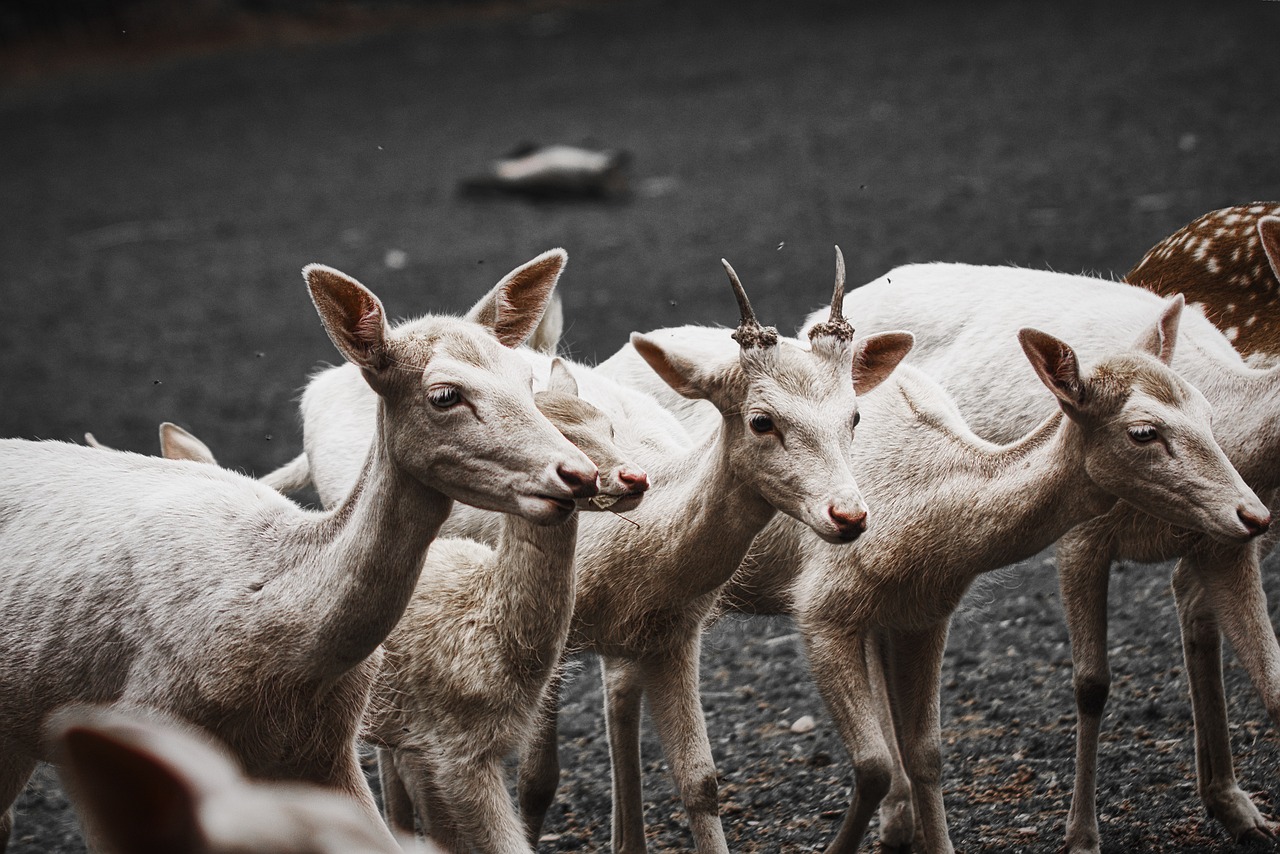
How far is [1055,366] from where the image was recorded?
158 inches

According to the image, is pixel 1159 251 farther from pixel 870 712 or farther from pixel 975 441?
pixel 870 712

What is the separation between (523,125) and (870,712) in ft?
47.9

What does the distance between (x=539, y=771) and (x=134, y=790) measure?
3.63 meters

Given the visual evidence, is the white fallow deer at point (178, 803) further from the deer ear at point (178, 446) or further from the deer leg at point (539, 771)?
the deer ear at point (178, 446)

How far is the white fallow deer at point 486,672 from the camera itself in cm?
405

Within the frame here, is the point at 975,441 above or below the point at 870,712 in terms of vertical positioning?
above

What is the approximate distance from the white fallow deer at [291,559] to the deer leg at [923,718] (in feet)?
5.99

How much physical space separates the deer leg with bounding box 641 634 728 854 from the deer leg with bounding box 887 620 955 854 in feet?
2.32

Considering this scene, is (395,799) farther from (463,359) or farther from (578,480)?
(578,480)

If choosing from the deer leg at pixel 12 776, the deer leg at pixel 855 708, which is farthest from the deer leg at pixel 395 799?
the deer leg at pixel 855 708

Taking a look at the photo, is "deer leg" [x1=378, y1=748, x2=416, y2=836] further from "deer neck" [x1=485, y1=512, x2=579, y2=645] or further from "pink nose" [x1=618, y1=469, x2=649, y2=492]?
"pink nose" [x1=618, y1=469, x2=649, y2=492]

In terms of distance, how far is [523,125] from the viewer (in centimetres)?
1827

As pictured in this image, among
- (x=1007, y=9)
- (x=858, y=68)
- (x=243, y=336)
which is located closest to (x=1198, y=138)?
(x=858, y=68)

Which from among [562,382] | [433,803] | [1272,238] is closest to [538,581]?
[562,382]
